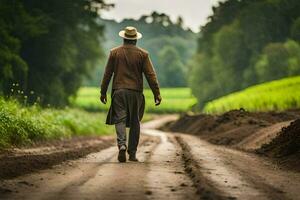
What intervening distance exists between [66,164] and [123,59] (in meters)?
2.48

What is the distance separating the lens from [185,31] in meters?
190

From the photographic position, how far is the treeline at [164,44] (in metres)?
135

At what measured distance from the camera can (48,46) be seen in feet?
131

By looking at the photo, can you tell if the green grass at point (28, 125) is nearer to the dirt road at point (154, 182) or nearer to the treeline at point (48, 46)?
the dirt road at point (154, 182)

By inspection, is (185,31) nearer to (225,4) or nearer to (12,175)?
(225,4)

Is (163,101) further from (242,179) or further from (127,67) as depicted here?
(242,179)

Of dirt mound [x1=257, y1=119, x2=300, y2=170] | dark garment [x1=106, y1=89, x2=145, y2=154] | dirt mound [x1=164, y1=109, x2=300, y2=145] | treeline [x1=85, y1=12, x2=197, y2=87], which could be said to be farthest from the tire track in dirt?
treeline [x1=85, y1=12, x2=197, y2=87]

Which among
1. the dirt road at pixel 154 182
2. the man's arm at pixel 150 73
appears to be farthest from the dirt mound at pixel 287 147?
the man's arm at pixel 150 73

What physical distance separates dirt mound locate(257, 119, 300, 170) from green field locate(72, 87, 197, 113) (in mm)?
68715

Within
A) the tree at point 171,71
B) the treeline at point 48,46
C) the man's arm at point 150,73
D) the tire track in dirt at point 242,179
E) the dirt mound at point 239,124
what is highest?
the tree at point 171,71

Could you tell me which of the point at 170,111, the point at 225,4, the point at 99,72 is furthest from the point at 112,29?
the point at 225,4

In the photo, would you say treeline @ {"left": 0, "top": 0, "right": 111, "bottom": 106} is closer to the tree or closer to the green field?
the green field

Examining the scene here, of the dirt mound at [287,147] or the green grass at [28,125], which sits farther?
the green grass at [28,125]

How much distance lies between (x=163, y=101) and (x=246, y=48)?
44.6 m
